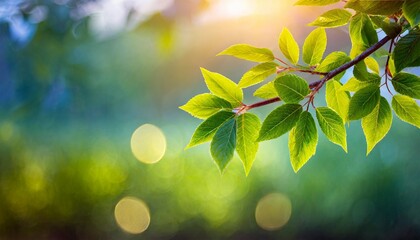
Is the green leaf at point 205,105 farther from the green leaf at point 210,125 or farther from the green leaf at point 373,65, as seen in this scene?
the green leaf at point 373,65

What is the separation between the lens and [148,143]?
9.34 feet

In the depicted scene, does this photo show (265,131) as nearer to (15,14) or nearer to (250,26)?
(15,14)

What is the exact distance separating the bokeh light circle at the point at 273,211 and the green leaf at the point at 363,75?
7.71ft

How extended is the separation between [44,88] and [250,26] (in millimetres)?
1139

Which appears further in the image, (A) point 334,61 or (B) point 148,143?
(B) point 148,143

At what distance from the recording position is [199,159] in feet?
9.05

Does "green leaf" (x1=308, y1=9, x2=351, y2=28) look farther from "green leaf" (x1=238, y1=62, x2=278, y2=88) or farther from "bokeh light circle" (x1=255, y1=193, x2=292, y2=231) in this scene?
"bokeh light circle" (x1=255, y1=193, x2=292, y2=231)

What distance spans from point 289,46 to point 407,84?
0.30 feet

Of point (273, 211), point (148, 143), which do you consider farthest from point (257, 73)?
point (148, 143)

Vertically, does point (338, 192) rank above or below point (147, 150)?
below

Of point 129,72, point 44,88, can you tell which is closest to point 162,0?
point 44,88

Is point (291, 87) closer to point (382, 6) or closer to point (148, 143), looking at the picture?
point (382, 6)

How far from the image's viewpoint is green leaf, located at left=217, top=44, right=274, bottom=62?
1.15 feet

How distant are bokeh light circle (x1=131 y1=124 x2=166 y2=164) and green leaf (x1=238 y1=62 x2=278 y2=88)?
7.91 ft
